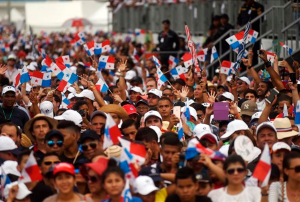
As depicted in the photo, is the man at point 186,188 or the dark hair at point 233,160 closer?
the man at point 186,188

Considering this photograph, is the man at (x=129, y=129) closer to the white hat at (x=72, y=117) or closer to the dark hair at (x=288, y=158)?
the white hat at (x=72, y=117)

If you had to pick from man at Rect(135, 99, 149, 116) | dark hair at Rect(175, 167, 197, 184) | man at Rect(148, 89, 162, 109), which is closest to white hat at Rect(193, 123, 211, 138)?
dark hair at Rect(175, 167, 197, 184)

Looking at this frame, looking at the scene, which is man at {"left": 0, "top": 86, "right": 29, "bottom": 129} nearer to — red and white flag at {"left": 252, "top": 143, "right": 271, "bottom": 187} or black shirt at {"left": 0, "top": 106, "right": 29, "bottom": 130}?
black shirt at {"left": 0, "top": 106, "right": 29, "bottom": 130}

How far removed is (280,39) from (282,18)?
17.9 inches

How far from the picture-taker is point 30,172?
1003 centimetres

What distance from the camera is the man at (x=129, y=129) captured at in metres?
12.2

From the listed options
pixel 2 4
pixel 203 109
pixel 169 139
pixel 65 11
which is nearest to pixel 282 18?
pixel 203 109

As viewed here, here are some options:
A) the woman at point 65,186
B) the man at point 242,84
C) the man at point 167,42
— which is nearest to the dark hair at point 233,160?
the woman at point 65,186

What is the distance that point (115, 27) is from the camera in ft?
156

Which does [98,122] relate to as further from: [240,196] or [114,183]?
[240,196]

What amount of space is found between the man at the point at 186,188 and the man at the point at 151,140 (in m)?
1.84

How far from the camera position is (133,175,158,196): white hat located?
376 inches

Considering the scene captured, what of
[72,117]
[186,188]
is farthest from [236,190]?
[72,117]

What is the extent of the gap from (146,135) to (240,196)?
8.05ft
